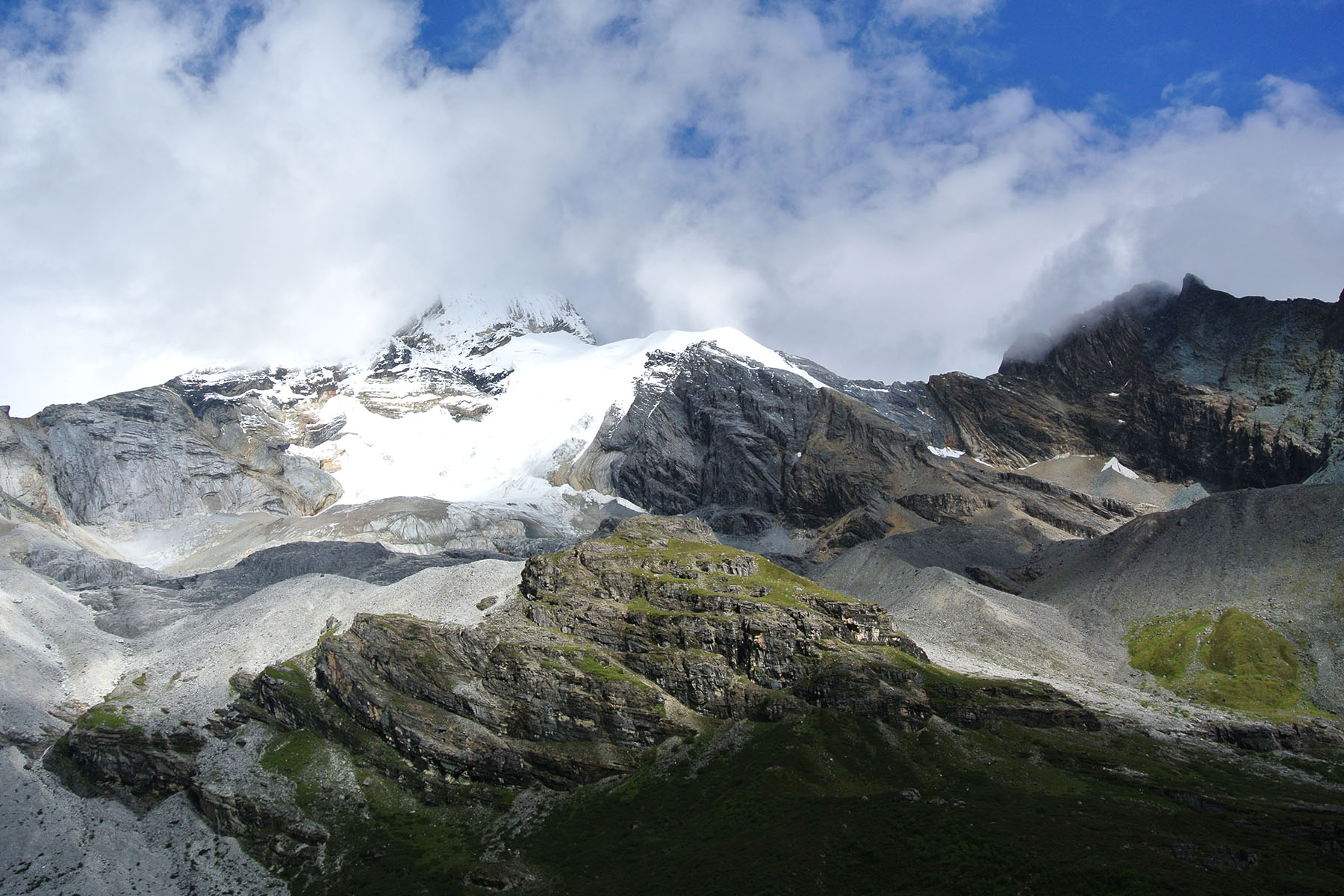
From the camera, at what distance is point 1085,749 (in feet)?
346

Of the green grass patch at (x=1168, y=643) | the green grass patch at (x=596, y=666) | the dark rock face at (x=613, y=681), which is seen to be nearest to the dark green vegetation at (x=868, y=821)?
the dark rock face at (x=613, y=681)

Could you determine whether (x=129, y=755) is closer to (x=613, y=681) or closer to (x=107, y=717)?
(x=107, y=717)

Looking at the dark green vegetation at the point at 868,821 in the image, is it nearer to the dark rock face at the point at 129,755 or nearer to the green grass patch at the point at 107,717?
the dark rock face at the point at 129,755

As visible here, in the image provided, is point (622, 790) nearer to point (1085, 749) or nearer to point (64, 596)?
point (1085, 749)

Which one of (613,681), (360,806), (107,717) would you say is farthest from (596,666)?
(107,717)

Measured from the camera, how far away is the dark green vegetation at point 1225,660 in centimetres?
13625

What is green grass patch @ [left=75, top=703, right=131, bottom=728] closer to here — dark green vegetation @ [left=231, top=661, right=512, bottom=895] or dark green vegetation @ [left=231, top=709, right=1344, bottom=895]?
dark green vegetation @ [left=231, top=661, right=512, bottom=895]

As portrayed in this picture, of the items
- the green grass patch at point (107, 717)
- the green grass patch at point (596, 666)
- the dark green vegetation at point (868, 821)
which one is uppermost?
the green grass patch at point (596, 666)

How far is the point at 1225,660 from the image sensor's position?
148125 mm

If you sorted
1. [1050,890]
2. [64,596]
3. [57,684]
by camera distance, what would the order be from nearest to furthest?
1. [1050,890]
2. [57,684]
3. [64,596]

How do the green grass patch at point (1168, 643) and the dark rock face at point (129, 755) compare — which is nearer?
the dark rock face at point (129, 755)

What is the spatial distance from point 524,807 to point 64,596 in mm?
139537

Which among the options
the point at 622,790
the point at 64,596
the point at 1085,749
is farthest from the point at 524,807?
the point at 64,596

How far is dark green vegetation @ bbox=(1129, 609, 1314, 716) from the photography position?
5364 inches
